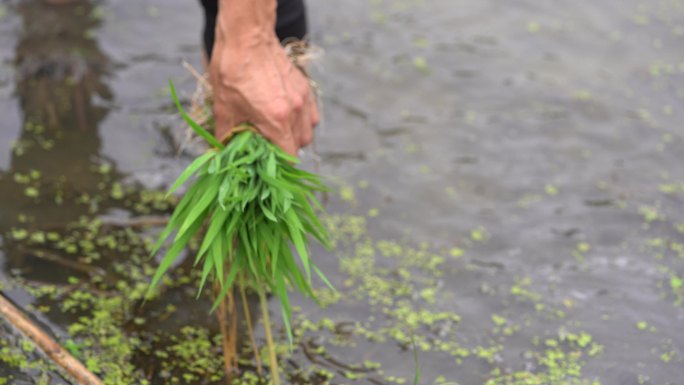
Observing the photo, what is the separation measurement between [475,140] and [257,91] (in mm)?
2296

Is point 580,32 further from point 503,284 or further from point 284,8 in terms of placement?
point 284,8

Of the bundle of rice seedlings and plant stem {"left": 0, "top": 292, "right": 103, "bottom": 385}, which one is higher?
the bundle of rice seedlings

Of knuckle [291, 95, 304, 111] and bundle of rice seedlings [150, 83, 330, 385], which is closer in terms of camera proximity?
bundle of rice seedlings [150, 83, 330, 385]

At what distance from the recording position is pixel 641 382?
131 inches

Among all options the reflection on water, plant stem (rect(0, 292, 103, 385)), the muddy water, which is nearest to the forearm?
plant stem (rect(0, 292, 103, 385))

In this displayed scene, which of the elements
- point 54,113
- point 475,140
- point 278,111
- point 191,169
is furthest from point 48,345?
point 475,140

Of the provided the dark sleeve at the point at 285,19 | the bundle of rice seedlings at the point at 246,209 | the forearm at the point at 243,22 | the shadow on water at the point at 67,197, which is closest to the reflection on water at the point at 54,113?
the shadow on water at the point at 67,197

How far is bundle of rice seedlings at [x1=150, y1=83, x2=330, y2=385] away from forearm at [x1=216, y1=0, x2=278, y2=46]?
0.89ft

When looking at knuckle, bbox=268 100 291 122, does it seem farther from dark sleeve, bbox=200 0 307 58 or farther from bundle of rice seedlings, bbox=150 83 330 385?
dark sleeve, bbox=200 0 307 58

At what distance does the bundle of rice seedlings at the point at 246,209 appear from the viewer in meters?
2.62

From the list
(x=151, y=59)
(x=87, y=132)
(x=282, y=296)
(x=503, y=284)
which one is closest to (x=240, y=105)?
(x=282, y=296)

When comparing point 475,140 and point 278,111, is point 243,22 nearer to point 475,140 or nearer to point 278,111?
point 278,111

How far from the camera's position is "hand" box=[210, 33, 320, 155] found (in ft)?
9.10

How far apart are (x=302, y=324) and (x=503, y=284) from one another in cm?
89
